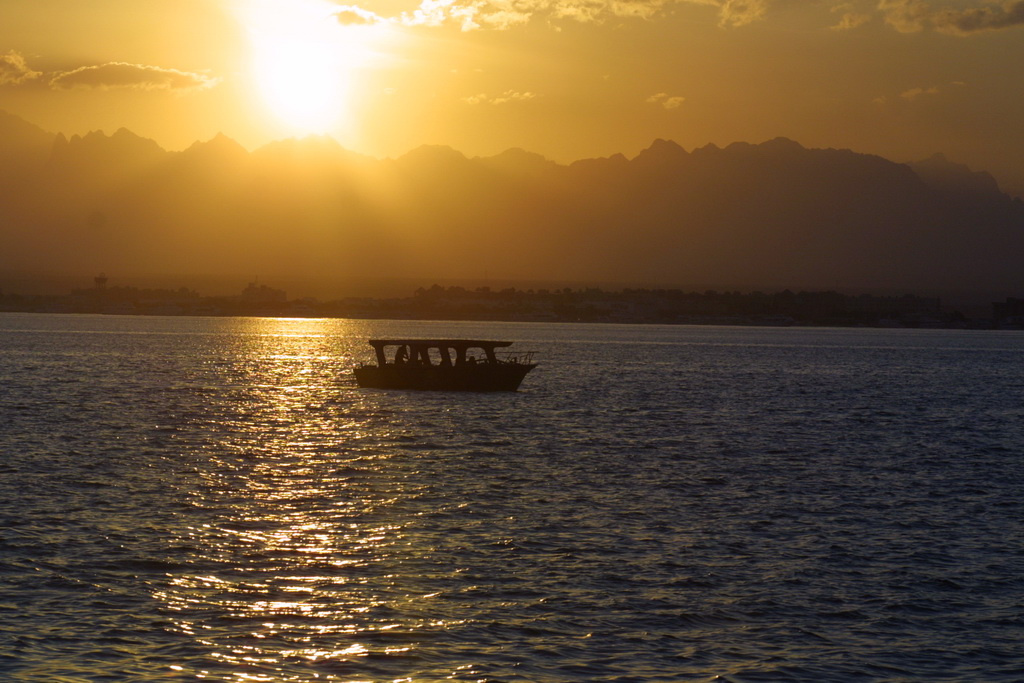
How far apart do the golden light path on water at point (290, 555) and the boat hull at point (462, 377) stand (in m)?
33.7

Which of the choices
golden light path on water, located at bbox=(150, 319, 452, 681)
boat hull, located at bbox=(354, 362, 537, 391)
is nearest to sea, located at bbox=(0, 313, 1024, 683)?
golden light path on water, located at bbox=(150, 319, 452, 681)

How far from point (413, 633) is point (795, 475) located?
28.6 meters

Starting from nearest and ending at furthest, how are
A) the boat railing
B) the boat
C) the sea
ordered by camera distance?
the sea
the boat
the boat railing

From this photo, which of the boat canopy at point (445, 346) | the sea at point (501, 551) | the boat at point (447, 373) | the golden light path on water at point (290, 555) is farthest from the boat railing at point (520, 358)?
the golden light path on water at point (290, 555)

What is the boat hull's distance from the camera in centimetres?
9262

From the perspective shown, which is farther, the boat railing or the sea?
the boat railing

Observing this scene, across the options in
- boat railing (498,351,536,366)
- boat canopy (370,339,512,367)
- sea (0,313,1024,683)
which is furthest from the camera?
boat railing (498,351,536,366)

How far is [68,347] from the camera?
182125 millimetres

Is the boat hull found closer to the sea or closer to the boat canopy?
the boat canopy

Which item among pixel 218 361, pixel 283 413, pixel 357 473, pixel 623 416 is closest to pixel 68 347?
pixel 218 361

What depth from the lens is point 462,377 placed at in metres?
93.1

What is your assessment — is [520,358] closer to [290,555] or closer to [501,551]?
[501,551]

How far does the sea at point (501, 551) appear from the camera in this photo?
19.6 meters

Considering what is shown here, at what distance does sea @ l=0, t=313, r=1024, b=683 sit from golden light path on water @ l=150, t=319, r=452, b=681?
11 cm
